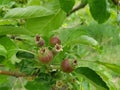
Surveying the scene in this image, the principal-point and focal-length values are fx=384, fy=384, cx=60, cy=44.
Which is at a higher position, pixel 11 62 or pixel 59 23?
pixel 59 23

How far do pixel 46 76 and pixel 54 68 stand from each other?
0.10 feet

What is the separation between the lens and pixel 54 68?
103cm

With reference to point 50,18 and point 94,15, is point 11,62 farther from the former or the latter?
point 94,15

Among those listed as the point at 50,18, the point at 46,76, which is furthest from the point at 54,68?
the point at 50,18

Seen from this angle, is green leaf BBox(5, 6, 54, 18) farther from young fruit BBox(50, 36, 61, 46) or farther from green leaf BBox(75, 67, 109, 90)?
green leaf BBox(75, 67, 109, 90)

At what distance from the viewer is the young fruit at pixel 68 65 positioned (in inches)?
37.7

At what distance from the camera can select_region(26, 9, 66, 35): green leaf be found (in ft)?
3.34

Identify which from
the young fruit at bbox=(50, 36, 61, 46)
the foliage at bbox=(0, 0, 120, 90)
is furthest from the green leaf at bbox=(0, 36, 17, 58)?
the young fruit at bbox=(50, 36, 61, 46)

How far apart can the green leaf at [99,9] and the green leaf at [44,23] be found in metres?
0.12

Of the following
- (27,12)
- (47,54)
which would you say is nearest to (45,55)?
(47,54)

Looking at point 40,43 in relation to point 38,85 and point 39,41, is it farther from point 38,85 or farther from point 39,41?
point 38,85

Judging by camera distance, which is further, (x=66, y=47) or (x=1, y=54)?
(x=66, y=47)

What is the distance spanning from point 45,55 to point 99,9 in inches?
6.9

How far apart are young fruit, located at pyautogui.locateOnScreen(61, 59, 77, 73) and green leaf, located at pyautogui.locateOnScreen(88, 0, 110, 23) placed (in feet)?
0.41
